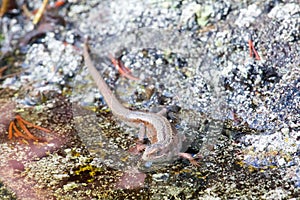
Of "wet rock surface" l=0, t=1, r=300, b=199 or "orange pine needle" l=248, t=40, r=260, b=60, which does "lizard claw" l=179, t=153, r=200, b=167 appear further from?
"orange pine needle" l=248, t=40, r=260, b=60

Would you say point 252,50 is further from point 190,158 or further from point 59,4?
point 59,4

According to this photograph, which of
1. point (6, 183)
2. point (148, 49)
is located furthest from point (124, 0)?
point (6, 183)

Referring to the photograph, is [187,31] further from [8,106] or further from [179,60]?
[8,106]

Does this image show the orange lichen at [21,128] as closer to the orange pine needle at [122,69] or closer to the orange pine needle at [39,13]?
the orange pine needle at [122,69]

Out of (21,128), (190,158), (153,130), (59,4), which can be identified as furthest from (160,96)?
(59,4)

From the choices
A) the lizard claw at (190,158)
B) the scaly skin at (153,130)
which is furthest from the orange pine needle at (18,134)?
the lizard claw at (190,158)

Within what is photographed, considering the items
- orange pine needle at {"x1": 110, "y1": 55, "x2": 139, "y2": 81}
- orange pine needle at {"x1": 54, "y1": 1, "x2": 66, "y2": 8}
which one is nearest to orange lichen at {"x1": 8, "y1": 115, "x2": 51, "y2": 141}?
orange pine needle at {"x1": 110, "y1": 55, "x2": 139, "y2": 81}
